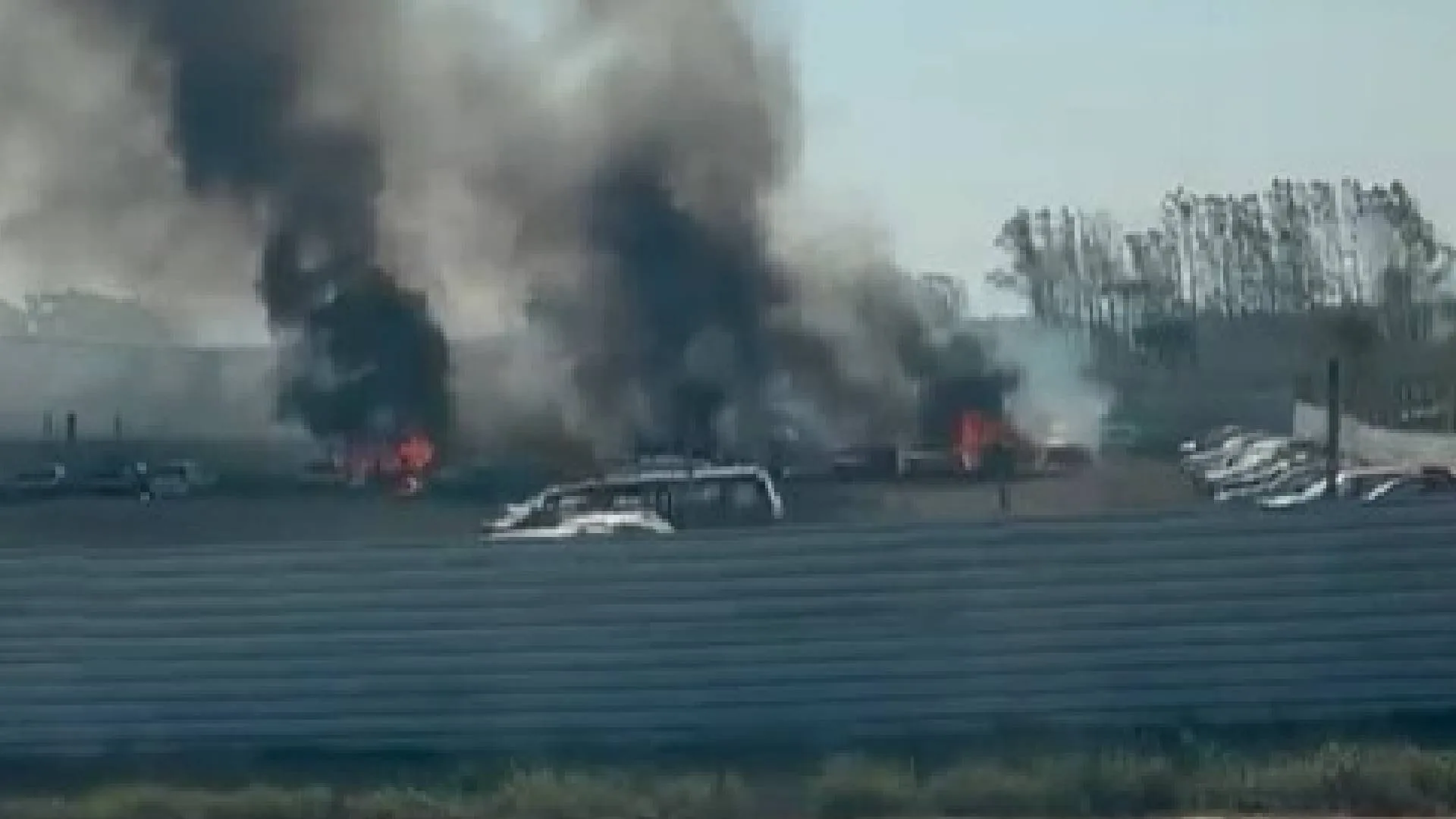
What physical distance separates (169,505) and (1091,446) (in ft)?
68.7

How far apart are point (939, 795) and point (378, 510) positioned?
33638 mm

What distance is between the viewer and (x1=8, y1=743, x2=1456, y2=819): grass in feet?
52.5

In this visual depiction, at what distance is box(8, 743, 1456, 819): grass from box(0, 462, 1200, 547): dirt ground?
2208cm

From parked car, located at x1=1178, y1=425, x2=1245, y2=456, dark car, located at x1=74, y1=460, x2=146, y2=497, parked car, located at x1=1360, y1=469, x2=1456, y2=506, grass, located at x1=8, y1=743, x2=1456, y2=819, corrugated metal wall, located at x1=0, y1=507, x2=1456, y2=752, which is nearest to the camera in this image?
grass, located at x1=8, y1=743, x2=1456, y2=819

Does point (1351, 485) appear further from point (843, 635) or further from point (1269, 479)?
point (843, 635)

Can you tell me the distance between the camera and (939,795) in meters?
16.3

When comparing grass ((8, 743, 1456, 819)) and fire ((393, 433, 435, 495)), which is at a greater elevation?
fire ((393, 433, 435, 495))

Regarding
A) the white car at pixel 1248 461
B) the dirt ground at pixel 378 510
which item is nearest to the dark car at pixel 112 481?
the dirt ground at pixel 378 510

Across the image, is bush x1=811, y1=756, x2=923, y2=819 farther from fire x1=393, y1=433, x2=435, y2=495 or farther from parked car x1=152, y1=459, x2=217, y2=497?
parked car x1=152, y1=459, x2=217, y2=497

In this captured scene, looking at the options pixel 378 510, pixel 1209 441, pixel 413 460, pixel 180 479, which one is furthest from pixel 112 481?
pixel 1209 441

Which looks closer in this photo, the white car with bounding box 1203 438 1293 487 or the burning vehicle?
the burning vehicle

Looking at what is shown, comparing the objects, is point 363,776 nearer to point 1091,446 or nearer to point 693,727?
point 693,727

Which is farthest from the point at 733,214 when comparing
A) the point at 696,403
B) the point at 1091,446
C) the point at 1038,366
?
the point at 1038,366

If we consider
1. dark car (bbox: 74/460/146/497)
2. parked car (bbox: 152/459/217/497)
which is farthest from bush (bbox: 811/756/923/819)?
dark car (bbox: 74/460/146/497)
